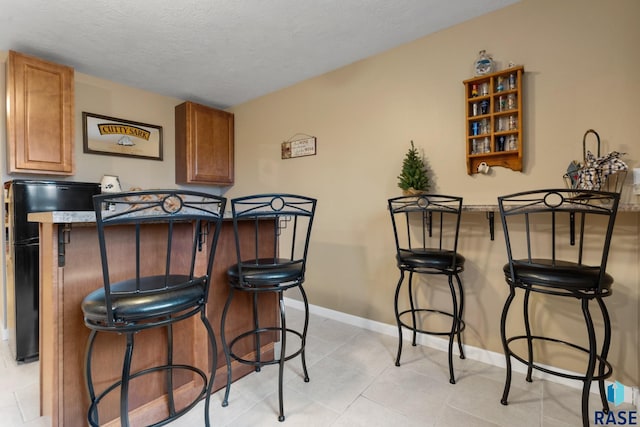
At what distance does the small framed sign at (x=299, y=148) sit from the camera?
9.86ft

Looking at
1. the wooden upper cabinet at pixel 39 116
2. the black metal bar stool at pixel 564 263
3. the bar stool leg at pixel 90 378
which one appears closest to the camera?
the bar stool leg at pixel 90 378

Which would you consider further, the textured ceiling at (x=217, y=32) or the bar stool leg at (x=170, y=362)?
the textured ceiling at (x=217, y=32)

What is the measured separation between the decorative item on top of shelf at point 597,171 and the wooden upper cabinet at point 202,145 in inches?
133

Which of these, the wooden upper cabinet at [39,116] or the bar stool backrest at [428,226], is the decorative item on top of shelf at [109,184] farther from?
the bar stool backrest at [428,226]

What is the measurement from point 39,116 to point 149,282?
228 cm

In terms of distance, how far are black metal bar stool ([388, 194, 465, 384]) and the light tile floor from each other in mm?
150

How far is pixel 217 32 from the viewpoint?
7.27 ft

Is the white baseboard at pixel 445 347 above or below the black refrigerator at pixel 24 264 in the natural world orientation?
below

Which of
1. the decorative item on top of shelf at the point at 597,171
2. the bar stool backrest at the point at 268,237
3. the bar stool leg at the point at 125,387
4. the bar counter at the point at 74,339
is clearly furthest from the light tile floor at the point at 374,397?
the decorative item on top of shelf at the point at 597,171

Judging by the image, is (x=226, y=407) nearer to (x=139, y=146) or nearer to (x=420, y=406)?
(x=420, y=406)

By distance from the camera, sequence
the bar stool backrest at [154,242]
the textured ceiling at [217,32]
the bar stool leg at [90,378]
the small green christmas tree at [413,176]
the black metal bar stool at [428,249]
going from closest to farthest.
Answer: the bar stool backrest at [154,242] → the bar stool leg at [90,378] → the black metal bar stool at [428,249] → the textured ceiling at [217,32] → the small green christmas tree at [413,176]

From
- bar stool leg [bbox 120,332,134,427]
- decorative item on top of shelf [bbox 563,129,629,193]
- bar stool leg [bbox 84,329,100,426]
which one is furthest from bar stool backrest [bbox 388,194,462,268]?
bar stool leg [bbox 84,329,100,426]

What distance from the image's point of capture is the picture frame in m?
2.94

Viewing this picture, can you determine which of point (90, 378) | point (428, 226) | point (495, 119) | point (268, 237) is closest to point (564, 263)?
point (428, 226)
